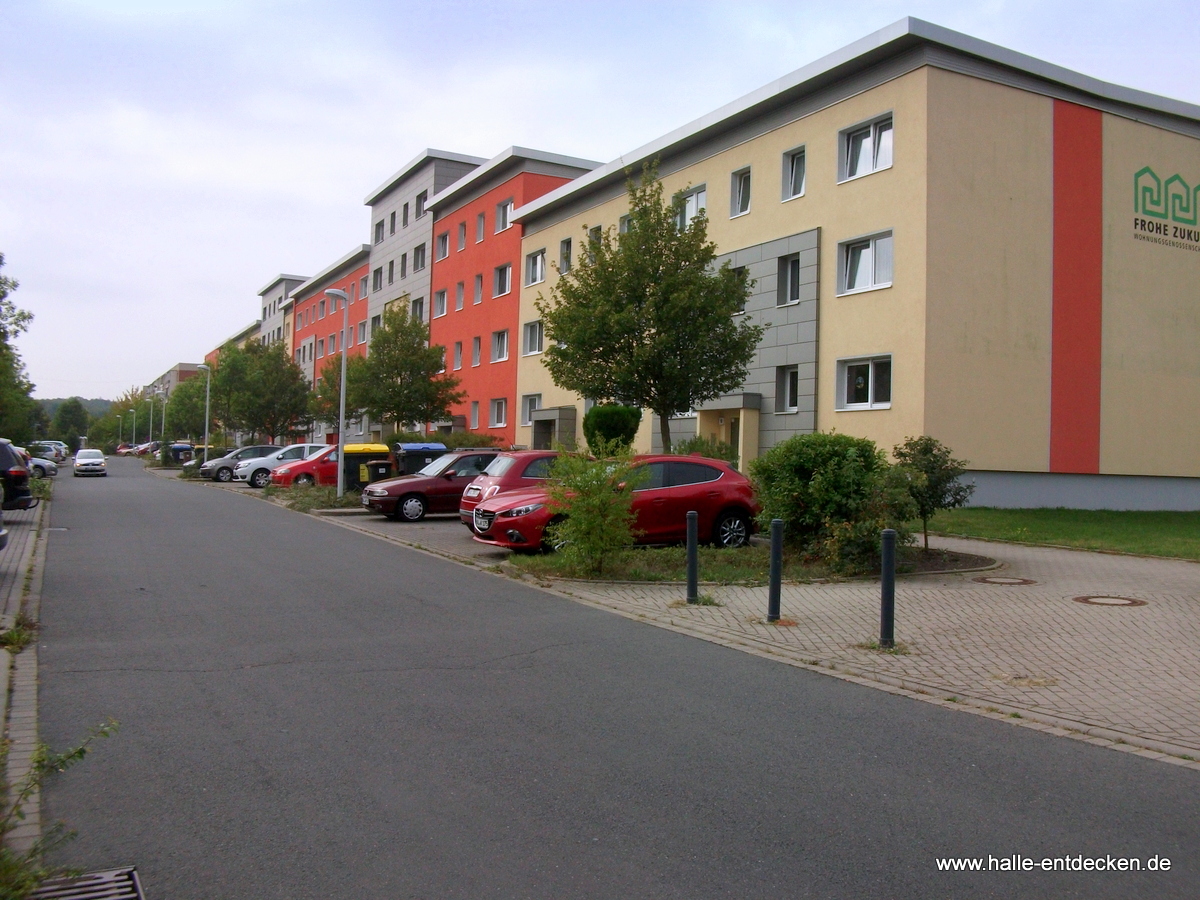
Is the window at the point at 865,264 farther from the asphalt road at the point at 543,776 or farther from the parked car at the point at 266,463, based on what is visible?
the parked car at the point at 266,463

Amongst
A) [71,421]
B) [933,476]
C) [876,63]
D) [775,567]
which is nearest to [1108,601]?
[933,476]

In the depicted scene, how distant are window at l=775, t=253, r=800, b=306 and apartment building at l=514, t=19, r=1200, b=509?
6 cm

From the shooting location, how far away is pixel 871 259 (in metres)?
24.5

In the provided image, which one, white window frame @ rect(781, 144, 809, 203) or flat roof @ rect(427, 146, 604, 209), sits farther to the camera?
flat roof @ rect(427, 146, 604, 209)

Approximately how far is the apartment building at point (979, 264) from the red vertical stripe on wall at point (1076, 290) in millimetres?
50

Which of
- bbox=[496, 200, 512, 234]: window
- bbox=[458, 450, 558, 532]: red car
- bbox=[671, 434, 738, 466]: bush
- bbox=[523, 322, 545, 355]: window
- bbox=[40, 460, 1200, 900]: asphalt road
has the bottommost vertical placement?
bbox=[40, 460, 1200, 900]: asphalt road

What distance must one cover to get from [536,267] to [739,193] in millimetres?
13554

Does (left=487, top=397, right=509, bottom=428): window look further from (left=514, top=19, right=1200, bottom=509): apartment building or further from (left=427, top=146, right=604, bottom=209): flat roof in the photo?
(left=514, top=19, right=1200, bottom=509): apartment building

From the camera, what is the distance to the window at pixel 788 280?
2705 centimetres

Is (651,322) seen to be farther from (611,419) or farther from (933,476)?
(933,476)

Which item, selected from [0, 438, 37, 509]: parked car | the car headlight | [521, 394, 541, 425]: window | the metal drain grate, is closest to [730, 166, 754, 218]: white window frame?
[521, 394, 541, 425]: window

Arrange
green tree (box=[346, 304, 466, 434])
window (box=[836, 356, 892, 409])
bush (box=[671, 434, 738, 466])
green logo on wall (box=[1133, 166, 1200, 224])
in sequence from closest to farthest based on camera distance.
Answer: bush (box=[671, 434, 738, 466]), window (box=[836, 356, 892, 409]), green logo on wall (box=[1133, 166, 1200, 224]), green tree (box=[346, 304, 466, 434])

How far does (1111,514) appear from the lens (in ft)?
76.5

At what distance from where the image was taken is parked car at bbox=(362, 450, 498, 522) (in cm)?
2062
